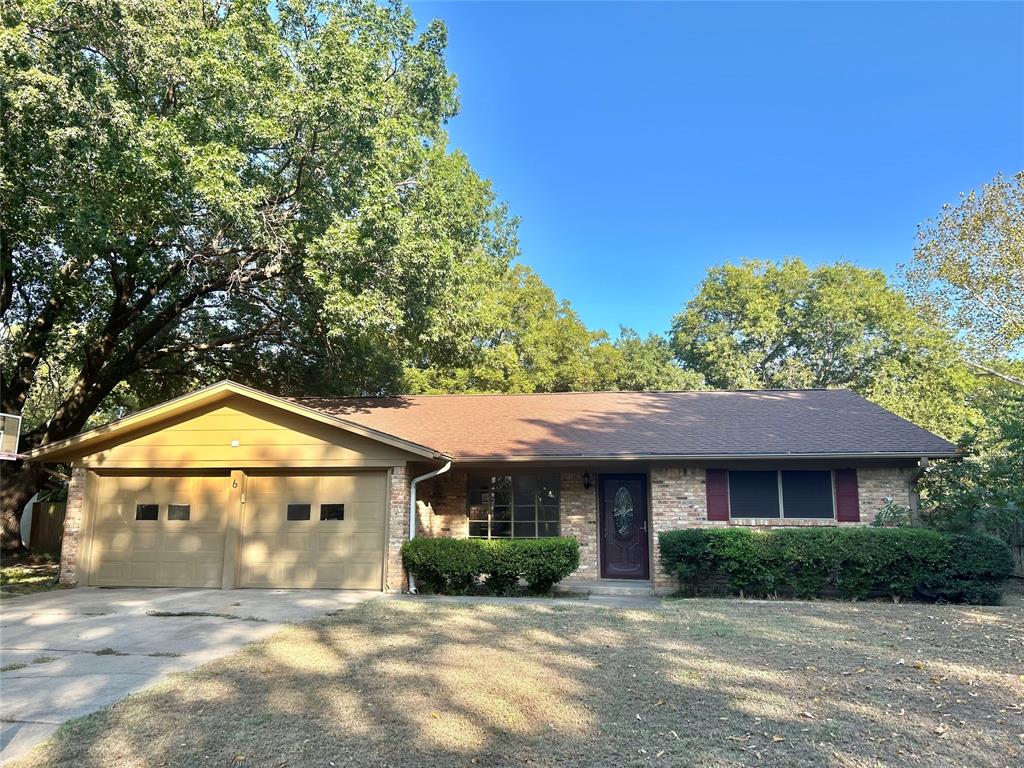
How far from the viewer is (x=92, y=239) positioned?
10867mm

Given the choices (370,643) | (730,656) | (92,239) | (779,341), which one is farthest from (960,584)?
(779,341)

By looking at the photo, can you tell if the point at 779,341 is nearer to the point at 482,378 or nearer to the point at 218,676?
the point at 482,378

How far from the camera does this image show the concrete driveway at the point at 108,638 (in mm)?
4707

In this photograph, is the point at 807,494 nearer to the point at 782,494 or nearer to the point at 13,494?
the point at 782,494

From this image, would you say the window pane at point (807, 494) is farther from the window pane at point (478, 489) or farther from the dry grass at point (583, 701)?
the window pane at point (478, 489)

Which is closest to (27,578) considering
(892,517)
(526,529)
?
(526,529)

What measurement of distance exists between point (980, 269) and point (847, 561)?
14.8 m

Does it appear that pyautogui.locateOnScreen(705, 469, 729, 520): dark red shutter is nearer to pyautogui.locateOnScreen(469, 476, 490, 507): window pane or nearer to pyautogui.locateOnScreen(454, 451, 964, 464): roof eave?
pyautogui.locateOnScreen(454, 451, 964, 464): roof eave

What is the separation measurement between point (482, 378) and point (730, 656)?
20.5 meters

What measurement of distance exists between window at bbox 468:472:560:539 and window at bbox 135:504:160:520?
573cm

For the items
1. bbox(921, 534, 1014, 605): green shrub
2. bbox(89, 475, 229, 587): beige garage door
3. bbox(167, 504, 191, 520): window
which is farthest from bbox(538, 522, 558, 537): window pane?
bbox(167, 504, 191, 520): window

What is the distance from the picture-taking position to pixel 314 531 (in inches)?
435

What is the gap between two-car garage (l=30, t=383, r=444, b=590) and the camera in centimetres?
1089

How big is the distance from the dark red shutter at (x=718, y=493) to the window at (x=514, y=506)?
2.86 meters
